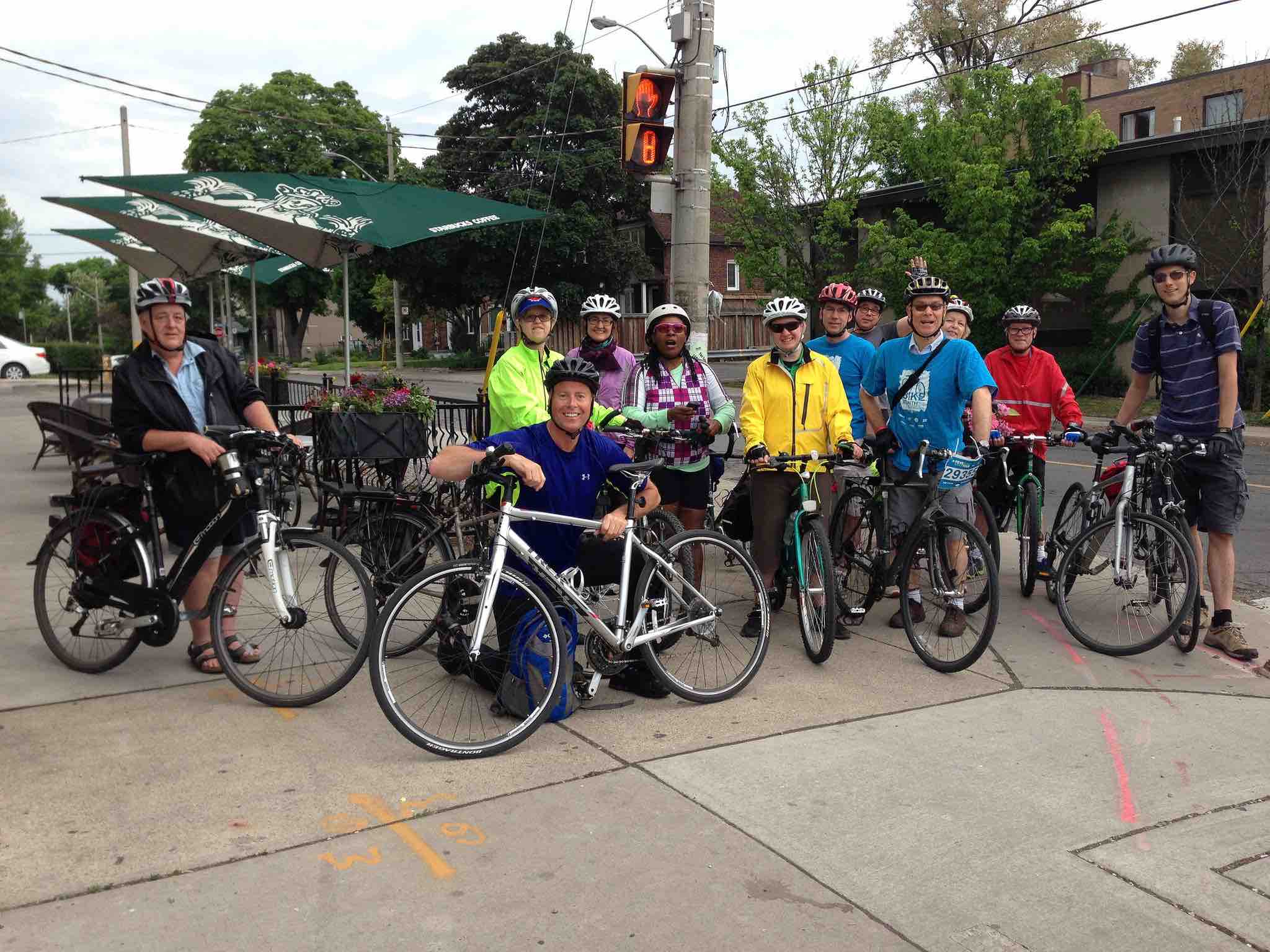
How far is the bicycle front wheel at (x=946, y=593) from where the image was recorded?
5531 mm

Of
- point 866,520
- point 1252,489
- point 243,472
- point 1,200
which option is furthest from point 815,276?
point 1,200

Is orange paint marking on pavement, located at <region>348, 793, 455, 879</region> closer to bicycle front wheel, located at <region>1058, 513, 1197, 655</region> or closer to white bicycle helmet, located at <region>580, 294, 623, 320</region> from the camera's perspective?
white bicycle helmet, located at <region>580, 294, 623, 320</region>

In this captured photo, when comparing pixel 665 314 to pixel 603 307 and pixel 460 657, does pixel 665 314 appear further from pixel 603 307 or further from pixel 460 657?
pixel 460 657

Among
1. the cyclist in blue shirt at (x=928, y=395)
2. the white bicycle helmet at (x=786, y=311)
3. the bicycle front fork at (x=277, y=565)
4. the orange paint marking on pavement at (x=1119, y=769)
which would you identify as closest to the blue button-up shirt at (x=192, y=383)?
the bicycle front fork at (x=277, y=565)

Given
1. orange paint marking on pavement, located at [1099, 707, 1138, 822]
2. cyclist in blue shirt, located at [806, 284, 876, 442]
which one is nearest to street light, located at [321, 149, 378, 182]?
cyclist in blue shirt, located at [806, 284, 876, 442]

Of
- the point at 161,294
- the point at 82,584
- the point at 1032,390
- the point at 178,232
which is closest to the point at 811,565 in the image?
the point at 1032,390

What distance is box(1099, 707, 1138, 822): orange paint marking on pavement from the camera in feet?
12.8

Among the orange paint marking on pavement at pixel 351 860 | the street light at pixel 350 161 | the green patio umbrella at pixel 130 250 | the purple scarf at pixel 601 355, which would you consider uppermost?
the street light at pixel 350 161

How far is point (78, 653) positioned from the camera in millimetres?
5488

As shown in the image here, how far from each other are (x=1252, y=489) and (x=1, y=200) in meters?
94.4

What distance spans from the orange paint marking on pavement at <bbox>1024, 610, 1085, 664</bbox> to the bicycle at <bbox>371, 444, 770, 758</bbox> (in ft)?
5.83

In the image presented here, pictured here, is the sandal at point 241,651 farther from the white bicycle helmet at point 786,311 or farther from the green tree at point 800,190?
the green tree at point 800,190

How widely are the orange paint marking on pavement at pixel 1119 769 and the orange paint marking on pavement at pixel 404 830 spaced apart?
2.34 m

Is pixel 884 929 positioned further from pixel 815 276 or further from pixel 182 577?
pixel 815 276
